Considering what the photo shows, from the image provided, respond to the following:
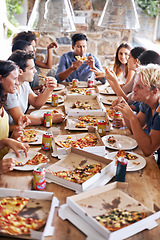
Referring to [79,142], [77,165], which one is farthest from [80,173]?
[79,142]

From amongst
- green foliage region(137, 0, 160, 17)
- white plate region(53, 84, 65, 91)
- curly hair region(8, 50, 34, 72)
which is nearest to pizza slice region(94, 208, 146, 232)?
curly hair region(8, 50, 34, 72)

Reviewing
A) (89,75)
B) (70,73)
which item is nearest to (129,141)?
(70,73)

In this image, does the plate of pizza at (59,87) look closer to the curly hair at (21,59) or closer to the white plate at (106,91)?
the white plate at (106,91)

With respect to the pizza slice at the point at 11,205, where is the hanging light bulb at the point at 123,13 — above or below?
above

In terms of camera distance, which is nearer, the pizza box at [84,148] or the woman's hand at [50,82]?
the pizza box at [84,148]

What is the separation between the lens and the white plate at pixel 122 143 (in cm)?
219

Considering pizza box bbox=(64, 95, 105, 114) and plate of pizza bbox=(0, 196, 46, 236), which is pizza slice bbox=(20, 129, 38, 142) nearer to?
pizza box bbox=(64, 95, 105, 114)

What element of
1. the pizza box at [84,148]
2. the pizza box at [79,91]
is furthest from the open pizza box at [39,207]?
the pizza box at [79,91]

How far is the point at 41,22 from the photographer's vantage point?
196 cm

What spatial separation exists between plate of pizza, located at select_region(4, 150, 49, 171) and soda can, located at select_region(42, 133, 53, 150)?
4.1 inches

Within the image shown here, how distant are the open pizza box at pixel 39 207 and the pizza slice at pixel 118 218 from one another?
225mm

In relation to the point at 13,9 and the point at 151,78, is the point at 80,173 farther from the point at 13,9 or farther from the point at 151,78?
the point at 13,9

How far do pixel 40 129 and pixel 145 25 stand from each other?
18.7ft

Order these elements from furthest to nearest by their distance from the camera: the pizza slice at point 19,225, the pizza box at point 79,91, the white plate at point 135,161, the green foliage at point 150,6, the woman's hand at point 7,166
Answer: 1. the green foliage at point 150,6
2. the pizza box at point 79,91
3. the white plate at point 135,161
4. the woman's hand at point 7,166
5. the pizza slice at point 19,225
